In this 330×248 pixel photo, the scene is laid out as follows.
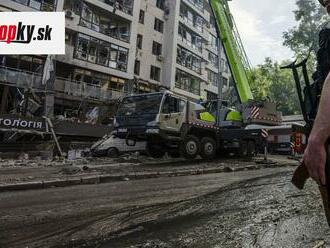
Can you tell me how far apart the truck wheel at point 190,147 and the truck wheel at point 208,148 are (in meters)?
0.43

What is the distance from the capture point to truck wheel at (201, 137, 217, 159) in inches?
701

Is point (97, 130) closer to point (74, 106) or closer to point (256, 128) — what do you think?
point (74, 106)

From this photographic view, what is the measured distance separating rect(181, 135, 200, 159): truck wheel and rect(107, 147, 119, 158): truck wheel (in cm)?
485

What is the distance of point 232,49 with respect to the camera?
19156mm

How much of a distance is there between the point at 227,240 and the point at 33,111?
81.4ft

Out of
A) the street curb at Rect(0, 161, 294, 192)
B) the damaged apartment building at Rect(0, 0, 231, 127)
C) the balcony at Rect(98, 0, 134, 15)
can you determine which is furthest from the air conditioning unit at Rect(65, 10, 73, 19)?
the street curb at Rect(0, 161, 294, 192)

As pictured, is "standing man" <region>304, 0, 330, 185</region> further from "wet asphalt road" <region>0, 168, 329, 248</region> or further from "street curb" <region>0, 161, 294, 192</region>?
"street curb" <region>0, 161, 294, 192</region>

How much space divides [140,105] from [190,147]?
268 cm

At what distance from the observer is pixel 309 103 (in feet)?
13.3

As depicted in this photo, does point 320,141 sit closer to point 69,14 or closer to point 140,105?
point 140,105

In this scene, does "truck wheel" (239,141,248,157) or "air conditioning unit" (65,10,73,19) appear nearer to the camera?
"truck wheel" (239,141,248,157)

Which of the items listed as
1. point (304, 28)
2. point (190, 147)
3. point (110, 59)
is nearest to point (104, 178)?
point (190, 147)

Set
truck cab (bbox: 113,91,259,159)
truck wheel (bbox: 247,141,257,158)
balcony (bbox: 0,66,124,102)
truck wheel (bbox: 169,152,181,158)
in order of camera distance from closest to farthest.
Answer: truck cab (bbox: 113,91,259,159) → truck wheel (bbox: 169,152,181,158) → truck wheel (bbox: 247,141,257,158) → balcony (bbox: 0,66,124,102)

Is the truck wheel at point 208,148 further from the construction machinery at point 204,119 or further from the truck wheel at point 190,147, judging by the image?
the truck wheel at point 190,147
